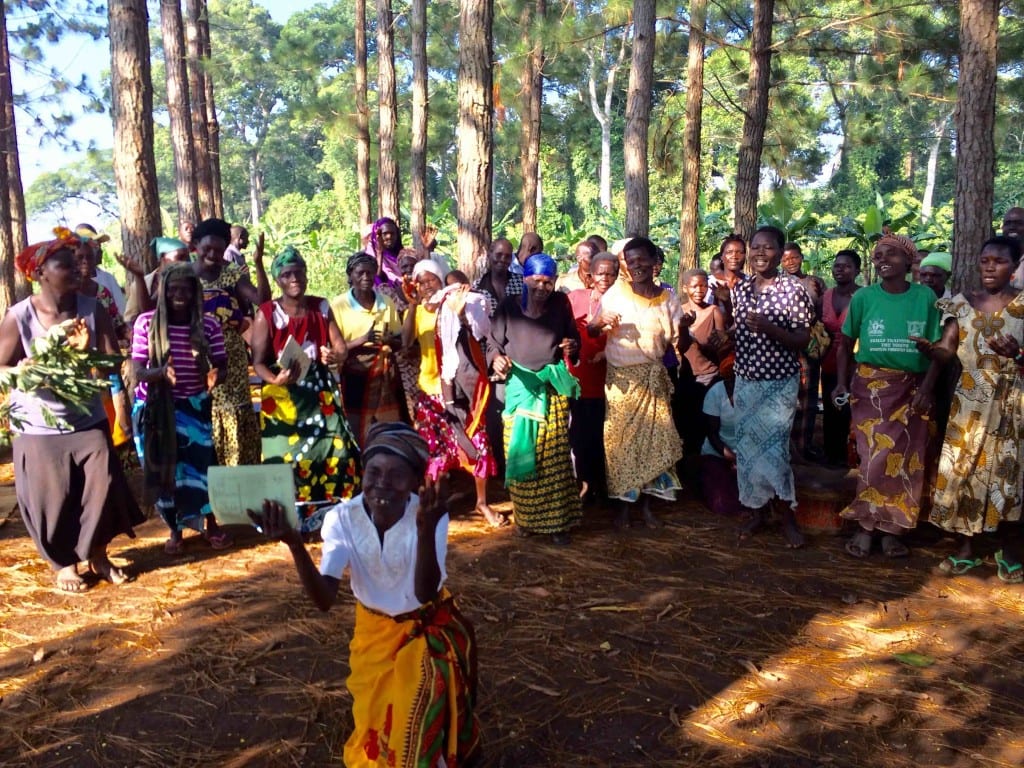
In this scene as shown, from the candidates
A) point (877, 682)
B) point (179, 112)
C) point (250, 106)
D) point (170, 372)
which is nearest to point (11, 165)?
point (179, 112)

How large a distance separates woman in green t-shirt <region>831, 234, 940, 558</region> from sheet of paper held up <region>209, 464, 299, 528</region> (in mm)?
3924

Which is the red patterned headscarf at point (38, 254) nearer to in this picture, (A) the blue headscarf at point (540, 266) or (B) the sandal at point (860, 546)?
(A) the blue headscarf at point (540, 266)

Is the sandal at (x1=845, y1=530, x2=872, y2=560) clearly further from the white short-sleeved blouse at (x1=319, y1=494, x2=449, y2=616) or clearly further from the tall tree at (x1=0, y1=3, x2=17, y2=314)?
the tall tree at (x1=0, y1=3, x2=17, y2=314)

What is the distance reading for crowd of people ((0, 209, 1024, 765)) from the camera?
477cm

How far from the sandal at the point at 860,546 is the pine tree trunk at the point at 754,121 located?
16.6ft

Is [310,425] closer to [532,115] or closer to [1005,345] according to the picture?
[1005,345]

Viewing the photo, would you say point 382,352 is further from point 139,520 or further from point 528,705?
Result: point 528,705

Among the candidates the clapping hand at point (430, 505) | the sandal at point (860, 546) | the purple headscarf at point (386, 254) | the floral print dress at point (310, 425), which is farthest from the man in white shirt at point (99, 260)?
the sandal at point (860, 546)

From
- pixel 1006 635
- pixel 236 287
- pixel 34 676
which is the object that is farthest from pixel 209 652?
pixel 1006 635

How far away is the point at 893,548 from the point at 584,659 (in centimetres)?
246

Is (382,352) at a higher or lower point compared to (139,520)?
higher

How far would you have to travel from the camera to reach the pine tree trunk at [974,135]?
5.94m

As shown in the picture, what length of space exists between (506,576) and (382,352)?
1818 mm

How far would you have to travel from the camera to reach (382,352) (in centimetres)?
586
